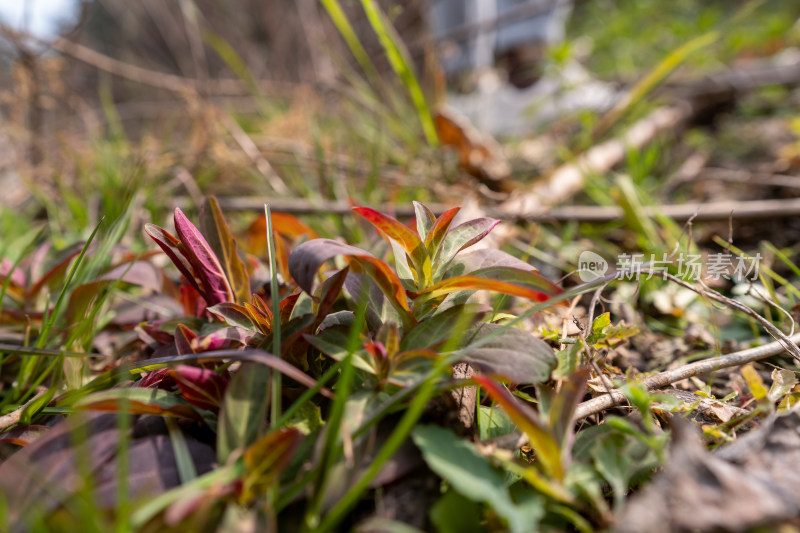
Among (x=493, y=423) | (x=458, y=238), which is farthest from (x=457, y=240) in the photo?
(x=493, y=423)

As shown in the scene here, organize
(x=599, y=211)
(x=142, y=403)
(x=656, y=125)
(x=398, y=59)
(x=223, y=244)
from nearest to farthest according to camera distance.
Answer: (x=142, y=403) → (x=223, y=244) → (x=599, y=211) → (x=398, y=59) → (x=656, y=125)

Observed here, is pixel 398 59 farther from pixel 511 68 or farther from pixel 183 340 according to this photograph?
pixel 511 68

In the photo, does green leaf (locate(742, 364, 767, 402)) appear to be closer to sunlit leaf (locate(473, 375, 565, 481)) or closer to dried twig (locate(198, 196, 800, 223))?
sunlit leaf (locate(473, 375, 565, 481))

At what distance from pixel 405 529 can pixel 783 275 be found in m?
1.25

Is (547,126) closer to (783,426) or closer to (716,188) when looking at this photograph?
(716,188)

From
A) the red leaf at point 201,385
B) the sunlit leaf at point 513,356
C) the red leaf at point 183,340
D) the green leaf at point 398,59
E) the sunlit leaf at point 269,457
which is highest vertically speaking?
the green leaf at point 398,59

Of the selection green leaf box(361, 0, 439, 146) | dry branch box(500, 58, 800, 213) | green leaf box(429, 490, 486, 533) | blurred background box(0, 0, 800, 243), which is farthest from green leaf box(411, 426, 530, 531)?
green leaf box(361, 0, 439, 146)

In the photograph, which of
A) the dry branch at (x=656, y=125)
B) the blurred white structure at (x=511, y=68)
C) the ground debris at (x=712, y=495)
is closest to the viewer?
the ground debris at (x=712, y=495)

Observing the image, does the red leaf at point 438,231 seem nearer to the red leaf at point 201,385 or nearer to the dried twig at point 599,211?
the red leaf at point 201,385

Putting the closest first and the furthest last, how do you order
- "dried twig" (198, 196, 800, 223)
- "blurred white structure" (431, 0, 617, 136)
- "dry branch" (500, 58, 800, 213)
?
"dried twig" (198, 196, 800, 223), "dry branch" (500, 58, 800, 213), "blurred white structure" (431, 0, 617, 136)

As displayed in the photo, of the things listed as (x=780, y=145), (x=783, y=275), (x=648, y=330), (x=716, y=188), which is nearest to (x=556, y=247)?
(x=648, y=330)

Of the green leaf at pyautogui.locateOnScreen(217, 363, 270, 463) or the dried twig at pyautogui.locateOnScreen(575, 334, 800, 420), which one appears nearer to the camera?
the green leaf at pyautogui.locateOnScreen(217, 363, 270, 463)

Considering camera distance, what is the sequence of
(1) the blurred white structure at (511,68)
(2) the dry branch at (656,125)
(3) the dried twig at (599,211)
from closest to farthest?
(3) the dried twig at (599,211) → (2) the dry branch at (656,125) → (1) the blurred white structure at (511,68)

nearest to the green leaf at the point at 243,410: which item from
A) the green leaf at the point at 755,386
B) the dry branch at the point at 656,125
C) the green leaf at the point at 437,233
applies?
the green leaf at the point at 437,233
